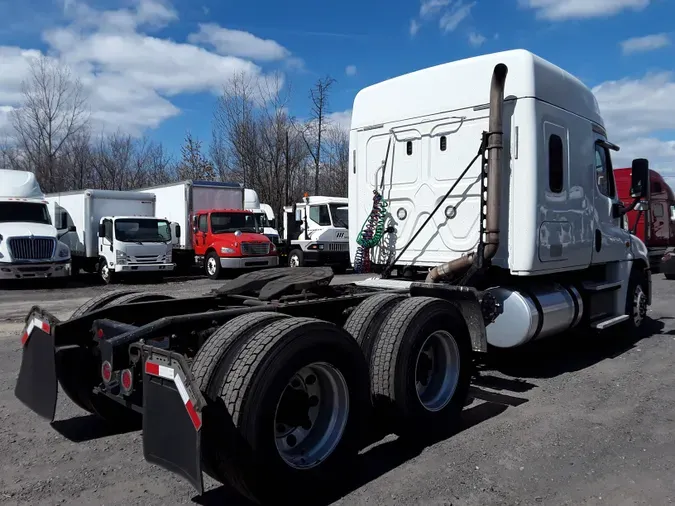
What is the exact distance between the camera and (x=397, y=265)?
7012 millimetres

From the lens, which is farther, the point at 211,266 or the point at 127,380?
the point at 211,266

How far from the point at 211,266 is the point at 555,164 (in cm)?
1559

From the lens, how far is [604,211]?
299 inches

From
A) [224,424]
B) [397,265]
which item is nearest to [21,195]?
[397,265]

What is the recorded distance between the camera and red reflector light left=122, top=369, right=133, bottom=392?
3525mm

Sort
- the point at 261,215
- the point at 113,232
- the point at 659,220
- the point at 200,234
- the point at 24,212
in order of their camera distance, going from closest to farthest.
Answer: the point at 24,212 → the point at 113,232 → the point at 659,220 → the point at 200,234 → the point at 261,215

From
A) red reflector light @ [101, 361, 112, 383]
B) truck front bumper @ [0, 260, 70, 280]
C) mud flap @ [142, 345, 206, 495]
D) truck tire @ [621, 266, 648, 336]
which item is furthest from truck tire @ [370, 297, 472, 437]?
truck front bumper @ [0, 260, 70, 280]

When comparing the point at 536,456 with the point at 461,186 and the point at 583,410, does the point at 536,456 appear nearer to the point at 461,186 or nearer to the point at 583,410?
the point at 583,410

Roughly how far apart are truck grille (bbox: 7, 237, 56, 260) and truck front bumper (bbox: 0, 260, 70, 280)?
0.20 m

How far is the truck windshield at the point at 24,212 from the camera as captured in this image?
17328 mm

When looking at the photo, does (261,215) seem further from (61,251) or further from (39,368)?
(39,368)

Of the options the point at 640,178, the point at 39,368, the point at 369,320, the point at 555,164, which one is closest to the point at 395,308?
the point at 369,320

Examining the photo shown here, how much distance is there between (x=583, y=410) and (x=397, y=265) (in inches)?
102

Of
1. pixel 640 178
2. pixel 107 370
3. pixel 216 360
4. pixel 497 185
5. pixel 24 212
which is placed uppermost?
pixel 24 212
